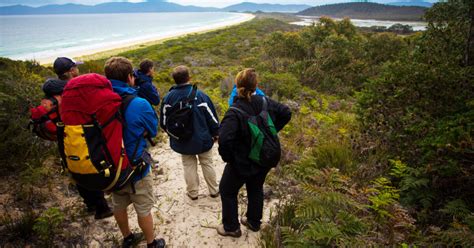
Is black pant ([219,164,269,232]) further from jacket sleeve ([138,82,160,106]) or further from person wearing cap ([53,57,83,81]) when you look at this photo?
person wearing cap ([53,57,83,81])

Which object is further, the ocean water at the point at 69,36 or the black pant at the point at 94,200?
the ocean water at the point at 69,36

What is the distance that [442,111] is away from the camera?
433cm

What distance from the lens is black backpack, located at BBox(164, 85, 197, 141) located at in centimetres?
342

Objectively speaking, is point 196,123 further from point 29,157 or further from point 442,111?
point 442,111

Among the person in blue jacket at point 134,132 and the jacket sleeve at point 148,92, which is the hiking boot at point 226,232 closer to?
the person in blue jacket at point 134,132

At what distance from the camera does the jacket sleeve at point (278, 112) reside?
285cm

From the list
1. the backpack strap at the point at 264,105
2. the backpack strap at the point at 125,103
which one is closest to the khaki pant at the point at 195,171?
the backpack strap at the point at 264,105

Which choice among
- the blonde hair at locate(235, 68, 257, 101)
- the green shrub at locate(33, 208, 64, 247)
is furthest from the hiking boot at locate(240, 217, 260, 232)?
the green shrub at locate(33, 208, 64, 247)

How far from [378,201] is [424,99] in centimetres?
277

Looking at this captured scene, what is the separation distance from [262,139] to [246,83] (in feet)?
1.86

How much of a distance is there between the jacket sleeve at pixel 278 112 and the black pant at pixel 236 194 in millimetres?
529

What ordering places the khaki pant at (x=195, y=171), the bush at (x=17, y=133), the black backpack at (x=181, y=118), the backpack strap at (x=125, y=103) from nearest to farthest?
the backpack strap at (x=125, y=103), the black backpack at (x=181, y=118), the khaki pant at (x=195, y=171), the bush at (x=17, y=133)

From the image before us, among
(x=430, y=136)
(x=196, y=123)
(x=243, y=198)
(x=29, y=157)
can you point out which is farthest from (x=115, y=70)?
(x=430, y=136)

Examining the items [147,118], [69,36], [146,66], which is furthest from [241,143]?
[69,36]
